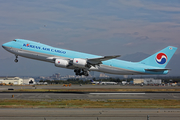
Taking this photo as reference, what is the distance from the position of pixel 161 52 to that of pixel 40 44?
30.2 metres

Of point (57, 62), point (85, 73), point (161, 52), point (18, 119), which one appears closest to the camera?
point (18, 119)

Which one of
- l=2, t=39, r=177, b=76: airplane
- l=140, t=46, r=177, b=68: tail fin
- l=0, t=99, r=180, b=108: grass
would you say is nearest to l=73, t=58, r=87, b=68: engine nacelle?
A: l=2, t=39, r=177, b=76: airplane

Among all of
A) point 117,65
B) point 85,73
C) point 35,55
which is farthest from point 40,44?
point 117,65

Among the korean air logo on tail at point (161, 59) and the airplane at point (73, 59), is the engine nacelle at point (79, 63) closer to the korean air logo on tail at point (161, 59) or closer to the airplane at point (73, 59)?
the airplane at point (73, 59)

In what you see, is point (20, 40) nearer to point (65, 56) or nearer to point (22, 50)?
point (22, 50)

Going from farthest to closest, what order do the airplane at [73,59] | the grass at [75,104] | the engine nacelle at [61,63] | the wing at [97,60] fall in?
the airplane at [73,59]
the wing at [97,60]
the engine nacelle at [61,63]
the grass at [75,104]

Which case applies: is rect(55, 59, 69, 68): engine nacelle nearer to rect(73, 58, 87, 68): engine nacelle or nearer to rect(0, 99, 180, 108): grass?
rect(73, 58, 87, 68): engine nacelle

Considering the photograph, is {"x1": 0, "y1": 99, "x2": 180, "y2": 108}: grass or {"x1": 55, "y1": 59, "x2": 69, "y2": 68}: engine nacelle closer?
→ {"x1": 0, "y1": 99, "x2": 180, "y2": 108}: grass

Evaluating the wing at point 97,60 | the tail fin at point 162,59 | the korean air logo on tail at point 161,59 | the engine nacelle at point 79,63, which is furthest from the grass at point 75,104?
the korean air logo on tail at point 161,59

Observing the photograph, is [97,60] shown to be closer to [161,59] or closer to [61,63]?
[61,63]

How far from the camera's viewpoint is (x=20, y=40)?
47344mm

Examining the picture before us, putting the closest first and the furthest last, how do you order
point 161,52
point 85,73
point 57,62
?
1. point 57,62
2. point 85,73
3. point 161,52

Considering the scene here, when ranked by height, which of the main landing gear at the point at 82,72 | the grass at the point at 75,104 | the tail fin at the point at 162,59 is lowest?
the grass at the point at 75,104

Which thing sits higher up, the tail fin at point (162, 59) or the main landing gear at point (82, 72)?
the tail fin at point (162, 59)
